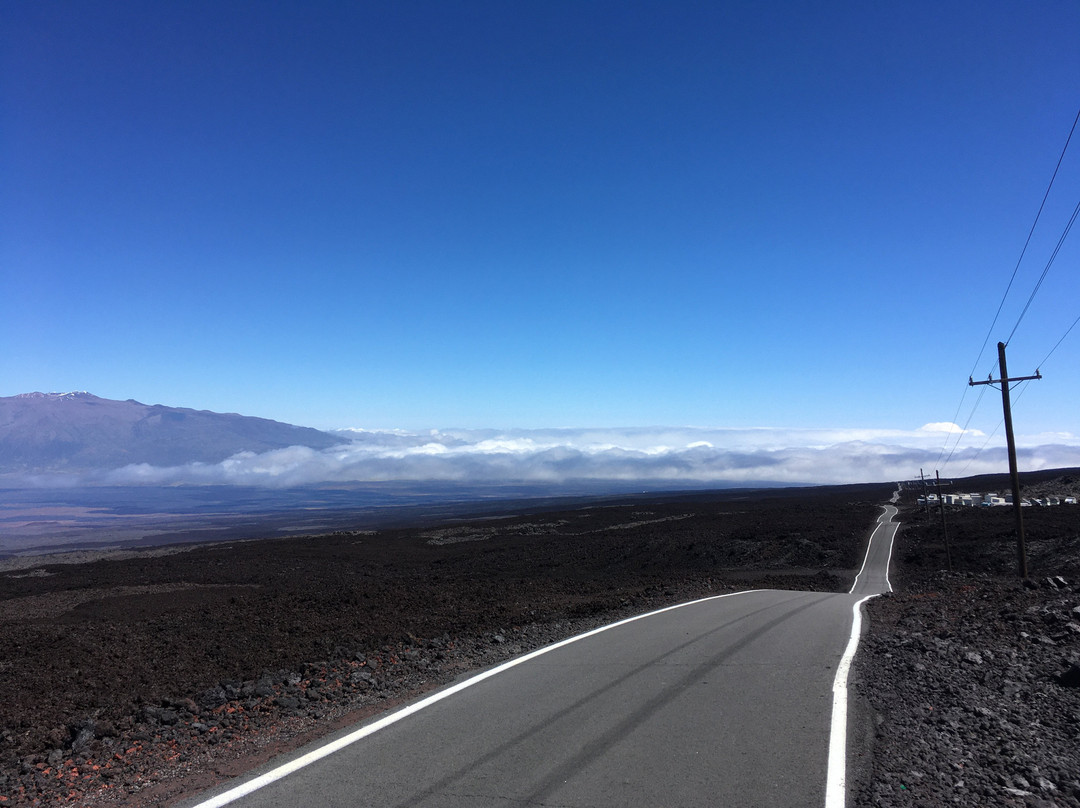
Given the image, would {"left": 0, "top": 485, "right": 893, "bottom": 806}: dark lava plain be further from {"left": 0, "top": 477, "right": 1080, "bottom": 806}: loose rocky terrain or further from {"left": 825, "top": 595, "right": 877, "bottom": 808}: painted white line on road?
{"left": 825, "top": 595, "right": 877, "bottom": 808}: painted white line on road

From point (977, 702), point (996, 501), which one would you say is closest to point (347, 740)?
point (977, 702)

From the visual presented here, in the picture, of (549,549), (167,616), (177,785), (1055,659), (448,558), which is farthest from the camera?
(549,549)

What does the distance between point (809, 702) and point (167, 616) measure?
17.4 meters

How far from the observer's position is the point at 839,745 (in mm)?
5879

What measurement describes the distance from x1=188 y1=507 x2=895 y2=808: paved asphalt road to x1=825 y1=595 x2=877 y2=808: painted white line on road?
0.06 m

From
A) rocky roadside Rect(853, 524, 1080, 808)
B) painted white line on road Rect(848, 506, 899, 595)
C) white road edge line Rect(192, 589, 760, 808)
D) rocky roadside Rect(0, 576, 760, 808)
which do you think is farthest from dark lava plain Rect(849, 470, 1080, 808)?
painted white line on road Rect(848, 506, 899, 595)

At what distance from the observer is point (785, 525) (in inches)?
2247

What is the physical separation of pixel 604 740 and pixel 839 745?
2.12 meters

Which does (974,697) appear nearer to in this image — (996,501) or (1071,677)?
(1071,677)

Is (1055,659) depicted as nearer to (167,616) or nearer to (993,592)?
(993,592)

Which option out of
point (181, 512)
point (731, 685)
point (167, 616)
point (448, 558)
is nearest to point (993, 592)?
point (731, 685)

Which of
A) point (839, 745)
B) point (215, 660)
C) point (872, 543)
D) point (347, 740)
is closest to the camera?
point (839, 745)

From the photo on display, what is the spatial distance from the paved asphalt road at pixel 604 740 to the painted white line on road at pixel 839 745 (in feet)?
0.20

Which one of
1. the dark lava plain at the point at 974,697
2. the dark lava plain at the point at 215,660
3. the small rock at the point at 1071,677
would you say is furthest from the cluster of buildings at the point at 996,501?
the small rock at the point at 1071,677
